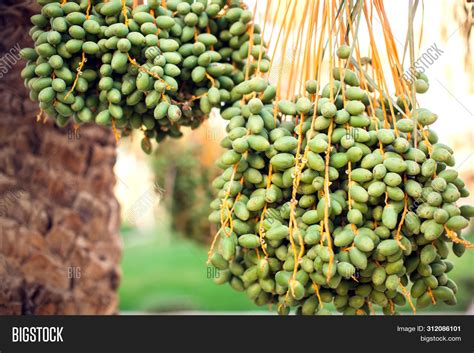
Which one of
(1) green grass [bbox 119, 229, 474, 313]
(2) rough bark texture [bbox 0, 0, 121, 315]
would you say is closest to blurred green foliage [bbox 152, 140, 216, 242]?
(1) green grass [bbox 119, 229, 474, 313]

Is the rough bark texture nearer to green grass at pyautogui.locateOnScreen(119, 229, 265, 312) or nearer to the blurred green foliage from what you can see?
the blurred green foliage

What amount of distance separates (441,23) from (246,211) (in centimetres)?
119

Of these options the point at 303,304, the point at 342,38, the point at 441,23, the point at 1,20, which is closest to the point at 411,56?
the point at 342,38

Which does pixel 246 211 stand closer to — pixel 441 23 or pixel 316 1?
pixel 316 1

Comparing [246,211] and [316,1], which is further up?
[316,1]

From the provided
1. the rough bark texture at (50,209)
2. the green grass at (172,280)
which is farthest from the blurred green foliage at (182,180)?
the rough bark texture at (50,209)

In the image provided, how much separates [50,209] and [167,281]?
3.94 m

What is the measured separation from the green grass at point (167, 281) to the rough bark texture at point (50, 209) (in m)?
2.90

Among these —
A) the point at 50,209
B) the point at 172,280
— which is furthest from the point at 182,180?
the point at 50,209

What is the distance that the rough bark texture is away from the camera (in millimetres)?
1519

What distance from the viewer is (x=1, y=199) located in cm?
151

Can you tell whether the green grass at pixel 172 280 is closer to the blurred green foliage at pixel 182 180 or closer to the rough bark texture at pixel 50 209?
the blurred green foliage at pixel 182 180
